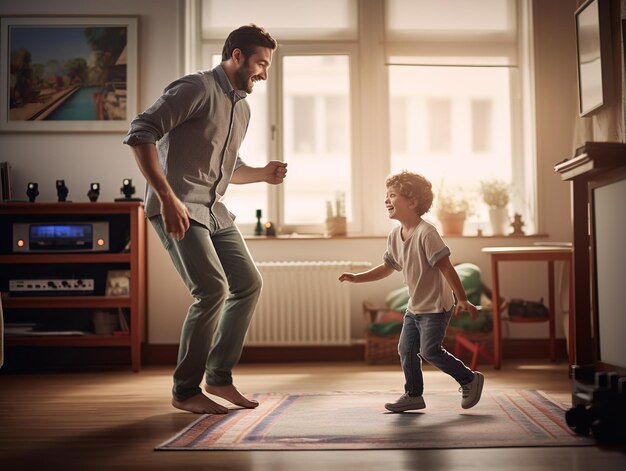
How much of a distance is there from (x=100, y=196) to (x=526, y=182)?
2.63 m

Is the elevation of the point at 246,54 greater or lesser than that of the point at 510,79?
lesser

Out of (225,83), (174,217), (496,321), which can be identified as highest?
(225,83)

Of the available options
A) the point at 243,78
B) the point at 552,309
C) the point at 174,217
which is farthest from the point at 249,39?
the point at 552,309

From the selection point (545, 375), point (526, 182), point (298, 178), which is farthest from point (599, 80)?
point (298, 178)

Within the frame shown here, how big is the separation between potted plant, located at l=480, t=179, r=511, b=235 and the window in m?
0.12

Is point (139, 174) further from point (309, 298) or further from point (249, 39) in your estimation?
point (249, 39)

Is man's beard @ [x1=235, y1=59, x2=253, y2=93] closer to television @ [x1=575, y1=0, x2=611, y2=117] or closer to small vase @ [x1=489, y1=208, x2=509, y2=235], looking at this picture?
television @ [x1=575, y1=0, x2=611, y2=117]

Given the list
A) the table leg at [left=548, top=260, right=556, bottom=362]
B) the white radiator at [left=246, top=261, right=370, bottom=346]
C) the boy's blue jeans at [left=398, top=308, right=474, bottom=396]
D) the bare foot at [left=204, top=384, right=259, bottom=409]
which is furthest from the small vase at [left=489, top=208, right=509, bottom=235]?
the bare foot at [left=204, top=384, right=259, bottom=409]

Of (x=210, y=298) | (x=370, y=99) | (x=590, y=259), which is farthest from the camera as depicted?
(x=370, y=99)

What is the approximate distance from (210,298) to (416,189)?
0.82m

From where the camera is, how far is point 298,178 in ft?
15.7

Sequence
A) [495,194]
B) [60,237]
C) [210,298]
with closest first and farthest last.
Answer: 1. [210,298]
2. [60,237]
3. [495,194]

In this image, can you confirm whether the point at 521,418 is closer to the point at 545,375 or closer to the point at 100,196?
the point at 545,375

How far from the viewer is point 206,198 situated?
2.67 m
